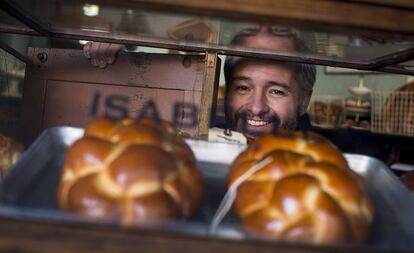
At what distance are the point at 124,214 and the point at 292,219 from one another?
19 centimetres

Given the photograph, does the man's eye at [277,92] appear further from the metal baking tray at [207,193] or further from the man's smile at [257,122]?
the metal baking tray at [207,193]

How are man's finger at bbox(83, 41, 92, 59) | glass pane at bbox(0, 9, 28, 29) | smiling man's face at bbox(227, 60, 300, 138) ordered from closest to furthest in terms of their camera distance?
glass pane at bbox(0, 9, 28, 29) < man's finger at bbox(83, 41, 92, 59) < smiling man's face at bbox(227, 60, 300, 138)

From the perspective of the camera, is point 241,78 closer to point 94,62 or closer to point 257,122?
point 257,122

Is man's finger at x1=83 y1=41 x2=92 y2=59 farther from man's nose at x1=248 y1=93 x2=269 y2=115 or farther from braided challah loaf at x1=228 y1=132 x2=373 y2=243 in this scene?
braided challah loaf at x1=228 y1=132 x2=373 y2=243

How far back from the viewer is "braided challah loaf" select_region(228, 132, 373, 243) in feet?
1.69

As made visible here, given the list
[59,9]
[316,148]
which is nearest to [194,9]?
[316,148]

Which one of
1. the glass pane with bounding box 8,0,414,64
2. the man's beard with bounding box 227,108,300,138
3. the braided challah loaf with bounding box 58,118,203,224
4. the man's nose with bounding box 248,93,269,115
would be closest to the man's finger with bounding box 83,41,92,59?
the glass pane with bounding box 8,0,414,64

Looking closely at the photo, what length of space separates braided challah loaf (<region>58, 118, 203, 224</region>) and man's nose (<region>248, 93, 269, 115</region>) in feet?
4.39

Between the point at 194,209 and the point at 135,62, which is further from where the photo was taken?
the point at 135,62

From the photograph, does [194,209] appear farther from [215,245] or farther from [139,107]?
[139,107]

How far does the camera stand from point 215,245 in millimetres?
466

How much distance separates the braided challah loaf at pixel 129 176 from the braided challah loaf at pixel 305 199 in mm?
81

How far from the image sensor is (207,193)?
0.68m

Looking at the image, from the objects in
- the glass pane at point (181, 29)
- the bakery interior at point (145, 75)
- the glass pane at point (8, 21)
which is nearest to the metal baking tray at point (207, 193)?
the bakery interior at point (145, 75)
